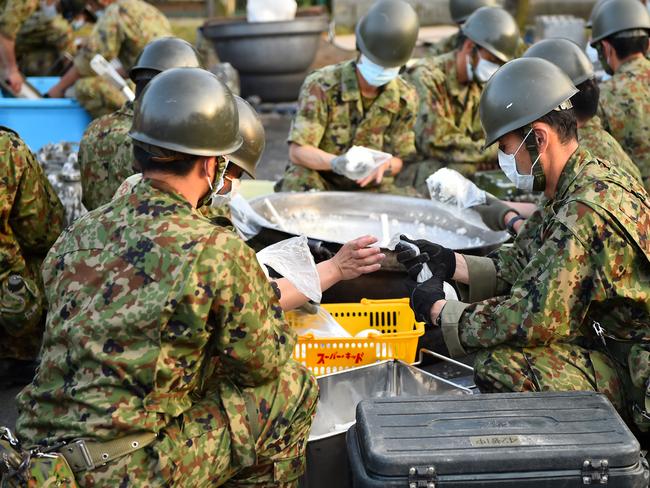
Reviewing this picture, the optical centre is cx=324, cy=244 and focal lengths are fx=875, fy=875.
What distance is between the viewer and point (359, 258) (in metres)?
3.65

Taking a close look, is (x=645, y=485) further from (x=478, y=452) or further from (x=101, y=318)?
(x=101, y=318)

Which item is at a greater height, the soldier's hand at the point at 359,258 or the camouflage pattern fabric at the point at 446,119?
the soldier's hand at the point at 359,258

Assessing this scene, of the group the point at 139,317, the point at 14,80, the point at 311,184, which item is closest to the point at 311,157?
the point at 311,184

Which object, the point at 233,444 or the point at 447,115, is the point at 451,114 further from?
the point at 233,444

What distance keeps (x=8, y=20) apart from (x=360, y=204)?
457 cm

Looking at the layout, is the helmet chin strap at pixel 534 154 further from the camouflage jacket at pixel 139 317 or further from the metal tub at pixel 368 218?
the camouflage jacket at pixel 139 317

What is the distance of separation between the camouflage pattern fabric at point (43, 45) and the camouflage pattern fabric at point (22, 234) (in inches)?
218

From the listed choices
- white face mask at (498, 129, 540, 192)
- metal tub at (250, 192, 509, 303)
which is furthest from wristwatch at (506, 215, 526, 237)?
white face mask at (498, 129, 540, 192)

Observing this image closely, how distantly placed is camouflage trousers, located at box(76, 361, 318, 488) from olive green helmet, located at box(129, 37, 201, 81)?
1975 millimetres

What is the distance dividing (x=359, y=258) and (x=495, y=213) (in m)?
1.40

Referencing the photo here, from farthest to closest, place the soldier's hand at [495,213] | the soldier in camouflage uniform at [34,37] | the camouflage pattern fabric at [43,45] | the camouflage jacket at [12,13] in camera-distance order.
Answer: the camouflage pattern fabric at [43,45]
the soldier in camouflage uniform at [34,37]
the camouflage jacket at [12,13]
the soldier's hand at [495,213]

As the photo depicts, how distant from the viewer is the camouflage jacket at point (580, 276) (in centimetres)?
308

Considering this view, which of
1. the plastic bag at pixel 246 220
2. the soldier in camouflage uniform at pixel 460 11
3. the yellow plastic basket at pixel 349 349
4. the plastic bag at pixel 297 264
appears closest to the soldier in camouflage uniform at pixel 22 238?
the plastic bag at pixel 246 220

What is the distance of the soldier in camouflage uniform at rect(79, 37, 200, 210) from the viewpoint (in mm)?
4367
